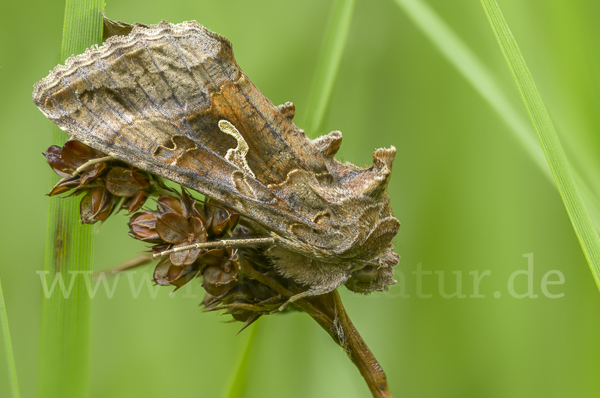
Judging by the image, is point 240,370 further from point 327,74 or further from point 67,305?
point 327,74

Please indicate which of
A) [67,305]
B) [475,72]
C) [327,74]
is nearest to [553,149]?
[475,72]

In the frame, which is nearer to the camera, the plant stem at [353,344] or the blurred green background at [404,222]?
the plant stem at [353,344]

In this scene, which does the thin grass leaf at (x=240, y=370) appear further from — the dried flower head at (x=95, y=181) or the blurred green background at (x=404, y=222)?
the dried flower head at (x=95, y=181)

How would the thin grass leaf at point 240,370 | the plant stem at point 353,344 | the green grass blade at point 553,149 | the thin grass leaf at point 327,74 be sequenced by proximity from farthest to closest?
the thin grass leaf at point 327,74 < the thin grass leaf at point 240,370 < the plant stem at point 353,344 < the green grass blade at point 553,149

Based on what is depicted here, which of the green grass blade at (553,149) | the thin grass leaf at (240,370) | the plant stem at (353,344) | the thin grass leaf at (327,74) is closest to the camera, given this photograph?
the green grass blade at (553,149)

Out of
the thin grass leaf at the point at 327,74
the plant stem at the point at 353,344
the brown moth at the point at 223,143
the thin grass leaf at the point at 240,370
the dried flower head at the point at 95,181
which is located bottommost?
the thin grass leaf at the point at 240,370

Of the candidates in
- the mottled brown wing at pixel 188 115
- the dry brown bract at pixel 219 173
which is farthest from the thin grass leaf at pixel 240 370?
the mottled brown wing at pixel 188 115

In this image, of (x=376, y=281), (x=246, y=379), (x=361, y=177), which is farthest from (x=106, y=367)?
(x=361, y=177)

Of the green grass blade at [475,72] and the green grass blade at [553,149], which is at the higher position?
the green grass blade at [475,72]

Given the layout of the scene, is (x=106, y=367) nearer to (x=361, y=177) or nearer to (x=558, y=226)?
(x=361, y=177)
